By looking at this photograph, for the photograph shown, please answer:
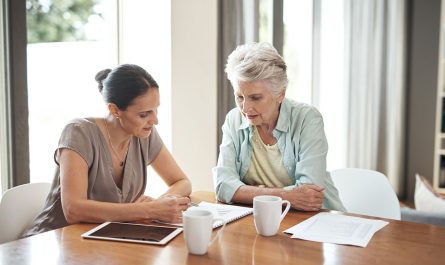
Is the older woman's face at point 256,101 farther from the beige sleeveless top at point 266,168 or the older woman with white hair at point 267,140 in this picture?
the beige sleeveless top at point 266,168

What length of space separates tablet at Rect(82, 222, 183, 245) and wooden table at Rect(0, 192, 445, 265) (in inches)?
0.9

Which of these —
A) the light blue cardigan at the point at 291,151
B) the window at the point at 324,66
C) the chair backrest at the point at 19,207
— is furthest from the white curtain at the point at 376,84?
the chair backrest at the point at 19,207

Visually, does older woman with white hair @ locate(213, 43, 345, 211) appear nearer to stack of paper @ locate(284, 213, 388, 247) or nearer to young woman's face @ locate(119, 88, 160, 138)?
stack of paper @ locate(284, 213, 388, 247)

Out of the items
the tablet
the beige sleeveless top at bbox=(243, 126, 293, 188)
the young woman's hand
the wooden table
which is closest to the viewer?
the wooden table

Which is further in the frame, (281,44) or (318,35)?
(318,35)

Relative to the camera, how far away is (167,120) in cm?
308

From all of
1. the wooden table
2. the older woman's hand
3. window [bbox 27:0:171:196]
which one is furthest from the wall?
the wooden table

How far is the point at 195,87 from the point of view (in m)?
3.09

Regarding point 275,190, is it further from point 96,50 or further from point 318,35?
point 318,35

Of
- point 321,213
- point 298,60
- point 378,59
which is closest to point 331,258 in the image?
point 321,213

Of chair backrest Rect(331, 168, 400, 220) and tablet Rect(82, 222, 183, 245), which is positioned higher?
tablet Rect(82, 222, 183, 245)

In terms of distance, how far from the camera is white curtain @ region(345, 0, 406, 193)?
4.90 m

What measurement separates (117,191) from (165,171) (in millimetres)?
292

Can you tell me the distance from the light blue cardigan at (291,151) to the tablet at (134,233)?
0.45 metres
